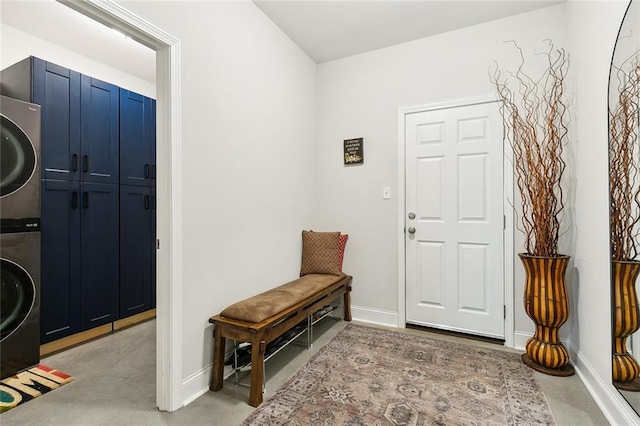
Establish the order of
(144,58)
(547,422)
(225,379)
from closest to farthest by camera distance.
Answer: (547,422) < (225,379) < (144,58)

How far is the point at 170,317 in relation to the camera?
162 centimetres

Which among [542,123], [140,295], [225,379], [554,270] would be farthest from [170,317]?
[542,123]

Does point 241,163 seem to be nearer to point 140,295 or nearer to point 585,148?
point 140,295

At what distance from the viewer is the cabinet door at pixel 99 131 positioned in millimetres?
2529

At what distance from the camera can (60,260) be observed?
235cm

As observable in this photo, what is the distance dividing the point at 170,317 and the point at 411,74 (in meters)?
2.78

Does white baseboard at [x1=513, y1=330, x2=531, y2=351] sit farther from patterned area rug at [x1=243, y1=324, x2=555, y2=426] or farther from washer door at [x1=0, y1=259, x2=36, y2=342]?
washer door at [x1=0, y1=259, x2=36, y2=342]

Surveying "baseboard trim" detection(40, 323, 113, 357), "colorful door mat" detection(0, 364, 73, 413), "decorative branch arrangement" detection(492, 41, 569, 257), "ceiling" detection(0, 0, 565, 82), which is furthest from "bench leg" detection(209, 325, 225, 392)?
"ceiling" detection(0, 0, 565, 82)

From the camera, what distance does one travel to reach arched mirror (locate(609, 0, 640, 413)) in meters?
1.35

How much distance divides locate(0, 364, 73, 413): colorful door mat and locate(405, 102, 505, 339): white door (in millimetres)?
2677

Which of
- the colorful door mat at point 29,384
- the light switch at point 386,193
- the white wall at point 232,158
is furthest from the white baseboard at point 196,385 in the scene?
the light switch at point 386,193

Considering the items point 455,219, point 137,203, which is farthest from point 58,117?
point 455,219

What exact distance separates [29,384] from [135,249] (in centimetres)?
128

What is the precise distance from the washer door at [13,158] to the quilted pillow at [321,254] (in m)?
2.14
